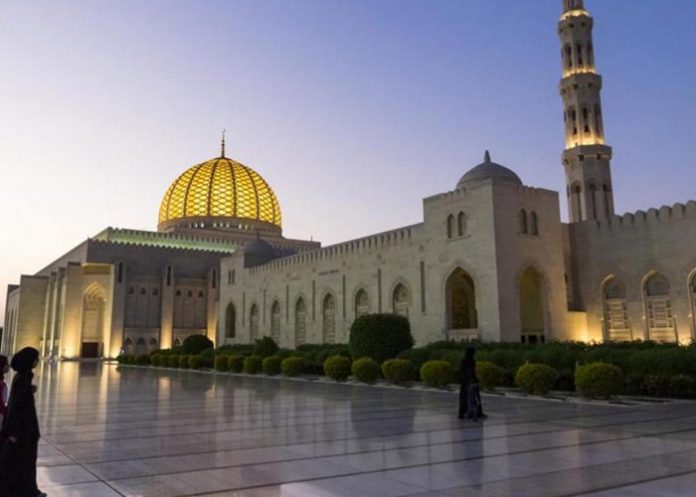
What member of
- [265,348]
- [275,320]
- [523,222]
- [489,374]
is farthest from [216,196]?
[489,374]

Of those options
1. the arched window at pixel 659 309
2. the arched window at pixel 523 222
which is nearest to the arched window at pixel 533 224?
the arched window at pixel 523 222

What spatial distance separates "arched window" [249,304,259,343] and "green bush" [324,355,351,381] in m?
22.2

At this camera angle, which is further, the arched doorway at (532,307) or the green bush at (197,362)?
the green bush at (197,362)

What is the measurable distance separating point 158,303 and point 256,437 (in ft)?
140

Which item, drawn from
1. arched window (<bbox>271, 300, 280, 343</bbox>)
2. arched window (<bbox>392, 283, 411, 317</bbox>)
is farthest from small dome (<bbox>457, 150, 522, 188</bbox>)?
arched window (<bbox>271, 300, 280, 343</bbox>)

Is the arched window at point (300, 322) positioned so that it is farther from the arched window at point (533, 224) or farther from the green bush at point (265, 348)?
the arched window at point (533, 224)

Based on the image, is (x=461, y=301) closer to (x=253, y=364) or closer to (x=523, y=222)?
(x=523, y=222)

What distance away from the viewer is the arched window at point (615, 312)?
77.7 feet

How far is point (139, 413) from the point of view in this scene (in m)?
10.2

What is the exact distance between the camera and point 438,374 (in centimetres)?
1448

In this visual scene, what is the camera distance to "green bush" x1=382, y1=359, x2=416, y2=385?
15773mm

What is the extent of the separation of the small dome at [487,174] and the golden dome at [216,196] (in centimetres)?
3303

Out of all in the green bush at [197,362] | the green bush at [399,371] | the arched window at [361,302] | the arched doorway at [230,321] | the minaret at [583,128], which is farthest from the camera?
Answer: the arched doorway at [230,321]

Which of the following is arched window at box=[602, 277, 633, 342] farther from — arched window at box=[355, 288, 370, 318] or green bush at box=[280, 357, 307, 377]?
green bush at box=[280, 357, 307, 377]
